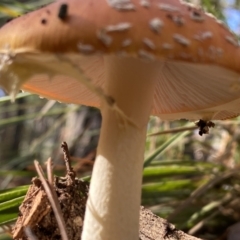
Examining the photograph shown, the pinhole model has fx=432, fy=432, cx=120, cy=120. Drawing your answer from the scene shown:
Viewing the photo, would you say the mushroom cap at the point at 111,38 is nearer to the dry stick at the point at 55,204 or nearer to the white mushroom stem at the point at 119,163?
the white mushroom stem at the point at 119,163

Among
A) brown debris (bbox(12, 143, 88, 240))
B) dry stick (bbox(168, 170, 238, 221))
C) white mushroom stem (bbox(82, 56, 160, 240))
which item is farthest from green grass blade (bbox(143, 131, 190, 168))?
white mushroom stem (bbox(82, 56, 160, 240))

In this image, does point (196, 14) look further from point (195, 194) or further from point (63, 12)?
point (195, 194)

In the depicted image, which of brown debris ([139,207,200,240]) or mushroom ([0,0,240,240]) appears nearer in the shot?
mushroom ([0,0,240,240])

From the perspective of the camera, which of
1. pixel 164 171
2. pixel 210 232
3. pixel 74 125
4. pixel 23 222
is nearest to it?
pixel 23 222

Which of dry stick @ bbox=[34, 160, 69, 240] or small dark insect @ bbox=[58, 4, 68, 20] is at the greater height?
small dark insect @ bbox=[58, 4, 68, 20]

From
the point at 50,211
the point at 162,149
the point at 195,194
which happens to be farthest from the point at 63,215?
the point at 195,194

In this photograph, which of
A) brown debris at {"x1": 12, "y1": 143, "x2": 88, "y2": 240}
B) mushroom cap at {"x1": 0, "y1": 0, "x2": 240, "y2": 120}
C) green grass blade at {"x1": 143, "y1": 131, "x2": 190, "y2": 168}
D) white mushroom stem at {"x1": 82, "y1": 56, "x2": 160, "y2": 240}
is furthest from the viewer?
green grass blade at {"x1": 143, "y1": 131, "x2": 190, "y2": 168}

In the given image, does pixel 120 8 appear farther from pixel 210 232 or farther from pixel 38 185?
pixel 210 232

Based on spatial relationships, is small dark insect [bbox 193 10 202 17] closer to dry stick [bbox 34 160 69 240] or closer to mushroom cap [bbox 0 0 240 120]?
mushroom cap [bbox 0 0 240 120]

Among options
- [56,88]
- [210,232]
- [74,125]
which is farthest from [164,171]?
[74,125]
